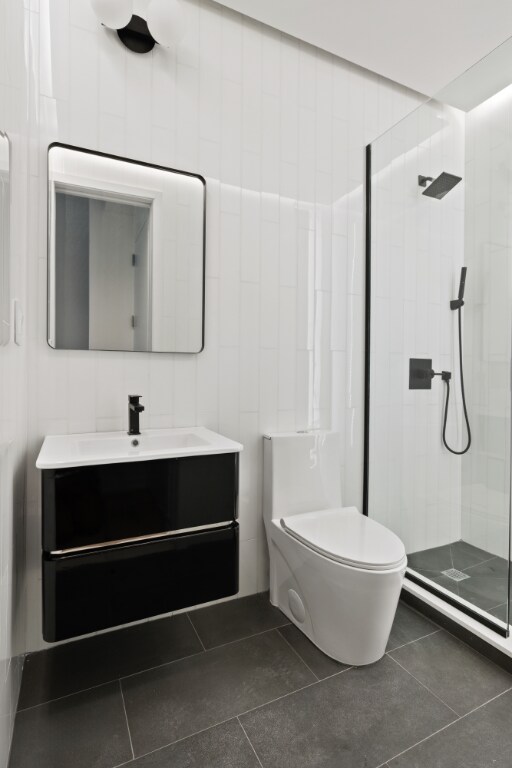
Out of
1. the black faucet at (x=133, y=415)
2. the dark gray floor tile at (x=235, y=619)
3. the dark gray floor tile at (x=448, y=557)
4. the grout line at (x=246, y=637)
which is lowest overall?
the grout line at (x=246, y=637)

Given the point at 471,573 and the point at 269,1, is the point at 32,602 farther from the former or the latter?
the point at 269,1

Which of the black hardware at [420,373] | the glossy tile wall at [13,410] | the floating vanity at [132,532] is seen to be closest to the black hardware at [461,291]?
the black hardware at [420,373]

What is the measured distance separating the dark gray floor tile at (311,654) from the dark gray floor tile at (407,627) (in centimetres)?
25

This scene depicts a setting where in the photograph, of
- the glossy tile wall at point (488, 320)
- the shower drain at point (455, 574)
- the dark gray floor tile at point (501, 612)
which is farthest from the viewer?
the shower drain at point (455, 574)

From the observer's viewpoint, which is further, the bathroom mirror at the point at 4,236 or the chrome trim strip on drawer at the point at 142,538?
the chrome trim strip on drawer at the point at 142,538

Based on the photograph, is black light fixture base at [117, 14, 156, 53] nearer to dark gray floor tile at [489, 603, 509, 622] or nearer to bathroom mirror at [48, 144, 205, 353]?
bathroom mirror at [48, 144, 205, 353]

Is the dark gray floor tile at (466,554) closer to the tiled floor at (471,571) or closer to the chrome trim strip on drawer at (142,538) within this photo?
the tiled floor at (471,571)

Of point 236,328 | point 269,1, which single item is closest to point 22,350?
point 236,328

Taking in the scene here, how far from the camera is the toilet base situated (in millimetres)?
1446

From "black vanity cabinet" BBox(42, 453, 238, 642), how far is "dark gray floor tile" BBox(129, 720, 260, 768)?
0.35m

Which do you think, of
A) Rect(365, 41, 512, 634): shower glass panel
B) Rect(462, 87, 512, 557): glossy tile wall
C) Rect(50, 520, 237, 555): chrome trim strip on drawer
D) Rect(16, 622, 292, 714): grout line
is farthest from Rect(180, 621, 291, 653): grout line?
Rect(462, 87, 512, 557): glossy tile wall

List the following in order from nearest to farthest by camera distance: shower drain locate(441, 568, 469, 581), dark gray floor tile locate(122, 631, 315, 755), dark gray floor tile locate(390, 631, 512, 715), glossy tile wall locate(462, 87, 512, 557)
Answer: dark gray floor tile locate(122, 631, 315, 755)
dark gray floor tile locate(390, 631, 512, 715)
glossy tile wall locate(462, 87, 512, 557)
shower drain locate(441, 568, 469, 581)

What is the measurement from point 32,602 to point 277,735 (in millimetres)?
973

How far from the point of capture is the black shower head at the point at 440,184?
6.55 feet
